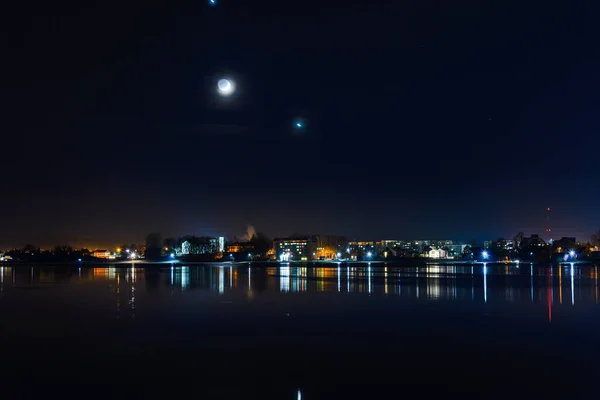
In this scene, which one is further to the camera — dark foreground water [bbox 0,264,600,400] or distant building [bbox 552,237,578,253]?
distant building [bbox 552,237,578,253]

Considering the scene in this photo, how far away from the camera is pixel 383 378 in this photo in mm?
10281

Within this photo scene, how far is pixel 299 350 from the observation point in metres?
12.9

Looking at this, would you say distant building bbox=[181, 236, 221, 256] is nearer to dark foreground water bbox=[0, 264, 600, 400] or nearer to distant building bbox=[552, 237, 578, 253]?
distant building bbox=[552, 237, 578, 253]

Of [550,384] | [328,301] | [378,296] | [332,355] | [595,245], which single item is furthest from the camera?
[595,245]

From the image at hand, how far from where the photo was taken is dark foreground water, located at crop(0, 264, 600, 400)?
9.65 metres

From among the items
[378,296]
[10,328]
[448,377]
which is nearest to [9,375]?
[10,328]

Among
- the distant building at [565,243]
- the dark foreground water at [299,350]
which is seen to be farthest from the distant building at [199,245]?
the dark foreground water at [299,350]

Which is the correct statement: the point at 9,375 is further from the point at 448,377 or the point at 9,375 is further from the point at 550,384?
the point at 550,384

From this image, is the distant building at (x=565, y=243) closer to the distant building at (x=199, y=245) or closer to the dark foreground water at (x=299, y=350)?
the distant building at (x=199, y=245)

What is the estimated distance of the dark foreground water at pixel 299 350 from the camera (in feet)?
31.7

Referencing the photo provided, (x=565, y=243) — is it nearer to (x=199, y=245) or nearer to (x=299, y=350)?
(x=199, y=245)

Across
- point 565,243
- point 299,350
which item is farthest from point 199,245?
point 299,350

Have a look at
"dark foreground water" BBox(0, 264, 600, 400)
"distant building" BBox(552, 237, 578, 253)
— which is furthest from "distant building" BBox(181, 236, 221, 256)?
"dark foreground water" BBox(0, 264, 600, 400)

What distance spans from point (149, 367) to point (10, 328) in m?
7.54
